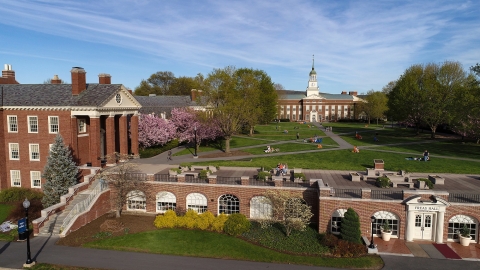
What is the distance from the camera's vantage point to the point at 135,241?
20.9 meters

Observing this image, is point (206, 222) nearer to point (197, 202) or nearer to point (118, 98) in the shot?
point (197, 202)

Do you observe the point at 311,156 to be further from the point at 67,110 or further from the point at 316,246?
the point at 67,110

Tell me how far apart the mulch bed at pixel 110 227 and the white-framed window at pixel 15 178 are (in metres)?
12.6

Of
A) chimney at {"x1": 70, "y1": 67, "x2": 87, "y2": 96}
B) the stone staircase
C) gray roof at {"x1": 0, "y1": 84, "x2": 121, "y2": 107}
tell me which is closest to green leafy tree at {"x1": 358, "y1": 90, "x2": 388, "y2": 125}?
gray roof at {"x1": 0, "y1": 84, "x2": 121, "y2": 107}

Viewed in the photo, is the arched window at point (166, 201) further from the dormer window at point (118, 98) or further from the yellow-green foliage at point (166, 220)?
the dormer window at point (118, 98)

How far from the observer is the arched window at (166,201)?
25453 millimetres

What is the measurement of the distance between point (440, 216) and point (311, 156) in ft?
61.9

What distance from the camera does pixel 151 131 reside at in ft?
145

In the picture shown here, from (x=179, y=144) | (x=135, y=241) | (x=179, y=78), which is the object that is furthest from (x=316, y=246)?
(x=179, y=78)

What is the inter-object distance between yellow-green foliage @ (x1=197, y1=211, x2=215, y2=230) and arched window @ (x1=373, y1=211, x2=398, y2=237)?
34.4 feet

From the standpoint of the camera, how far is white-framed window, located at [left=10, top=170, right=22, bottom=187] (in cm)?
3203

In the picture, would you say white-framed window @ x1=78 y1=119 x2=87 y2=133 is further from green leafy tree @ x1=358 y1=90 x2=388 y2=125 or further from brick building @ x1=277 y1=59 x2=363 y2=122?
brick building @ x1=277 y1=59 x2=363 y2=122

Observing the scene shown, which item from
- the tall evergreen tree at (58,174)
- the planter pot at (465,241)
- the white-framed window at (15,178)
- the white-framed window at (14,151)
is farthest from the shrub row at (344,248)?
the white-framed window at (14,151)

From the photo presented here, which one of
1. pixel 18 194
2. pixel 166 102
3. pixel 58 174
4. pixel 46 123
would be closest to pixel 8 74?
pixel 46 123
